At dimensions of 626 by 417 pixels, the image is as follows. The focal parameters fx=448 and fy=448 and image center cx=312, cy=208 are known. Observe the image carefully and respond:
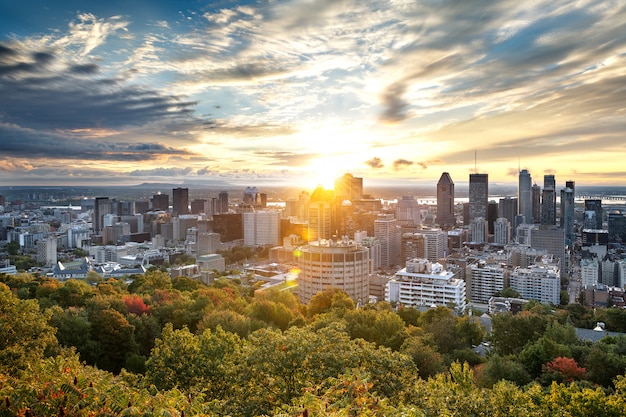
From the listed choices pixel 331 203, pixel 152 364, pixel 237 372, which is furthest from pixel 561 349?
pixel 331 203

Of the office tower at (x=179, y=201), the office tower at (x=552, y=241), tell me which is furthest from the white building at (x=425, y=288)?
the office tower at (x=179, y=201)

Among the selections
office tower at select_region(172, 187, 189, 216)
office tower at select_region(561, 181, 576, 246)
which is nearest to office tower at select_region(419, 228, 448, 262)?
office tower at select_region(561, 181, 576, 246)

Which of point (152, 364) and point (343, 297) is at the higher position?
point (152, 364)

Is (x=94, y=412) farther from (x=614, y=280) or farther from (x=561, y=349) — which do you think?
(x=614, y=280)

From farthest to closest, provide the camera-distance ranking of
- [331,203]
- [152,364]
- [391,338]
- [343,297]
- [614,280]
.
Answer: [331,203], [614,280], [343,297], [391,338], [152,364]

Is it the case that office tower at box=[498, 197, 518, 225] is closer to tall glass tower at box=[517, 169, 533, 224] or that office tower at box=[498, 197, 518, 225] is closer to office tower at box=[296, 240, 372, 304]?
tall glass tower at box=[517, 169, 533, 224]

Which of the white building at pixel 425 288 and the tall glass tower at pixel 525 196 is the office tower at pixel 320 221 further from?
the tall glass tower at pixel 525 196
